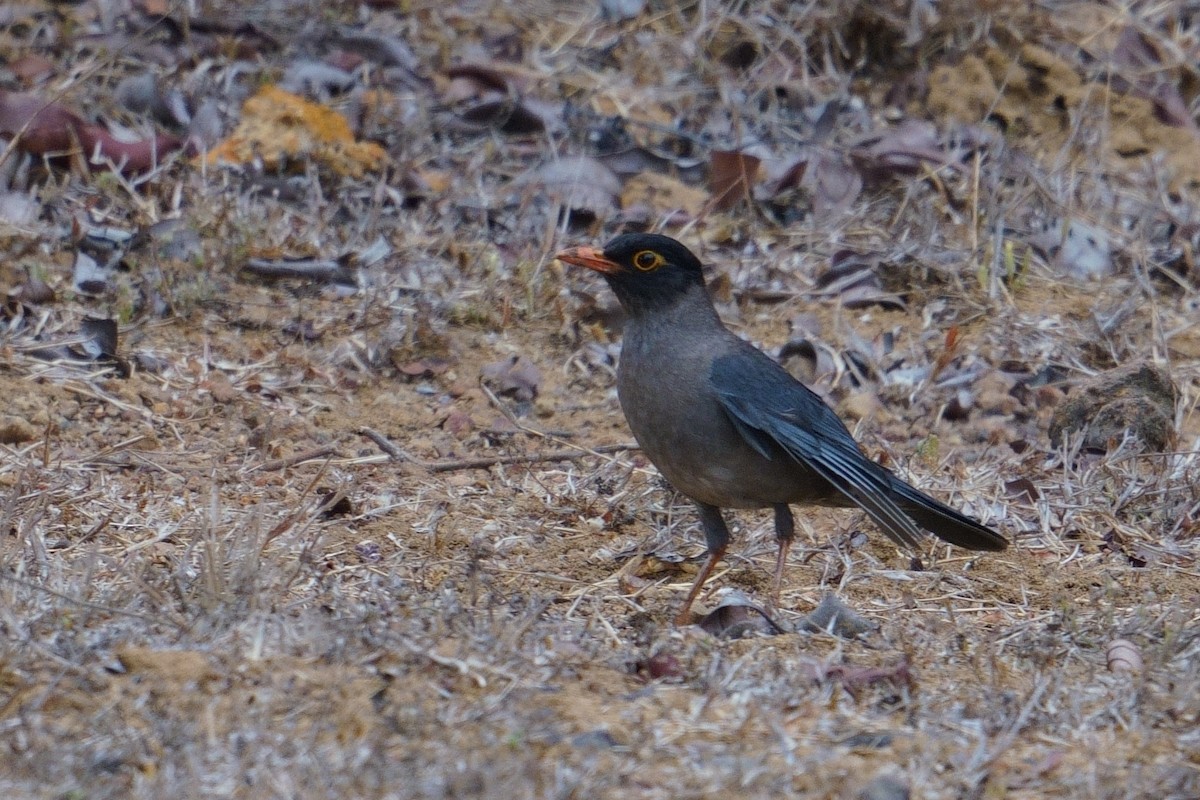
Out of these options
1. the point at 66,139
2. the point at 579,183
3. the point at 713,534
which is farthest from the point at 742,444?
the point at 66,139

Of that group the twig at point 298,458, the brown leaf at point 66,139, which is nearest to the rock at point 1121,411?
the twig at point 298,458

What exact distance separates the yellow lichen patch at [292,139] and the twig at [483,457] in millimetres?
2221

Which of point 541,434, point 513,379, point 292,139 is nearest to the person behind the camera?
point 541,434

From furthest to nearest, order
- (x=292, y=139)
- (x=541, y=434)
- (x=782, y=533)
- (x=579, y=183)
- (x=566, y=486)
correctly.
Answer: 1. (x=579, y=183)
2. (x=292, y=139)
3. (x=541, y=434)
4. (x=566, y=486)
5. (x=782, y=533)

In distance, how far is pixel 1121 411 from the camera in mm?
6820

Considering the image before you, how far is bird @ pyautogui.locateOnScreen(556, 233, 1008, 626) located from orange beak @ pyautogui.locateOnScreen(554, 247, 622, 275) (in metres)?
0.04

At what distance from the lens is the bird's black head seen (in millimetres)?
6109

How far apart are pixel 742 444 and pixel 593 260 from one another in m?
0.96

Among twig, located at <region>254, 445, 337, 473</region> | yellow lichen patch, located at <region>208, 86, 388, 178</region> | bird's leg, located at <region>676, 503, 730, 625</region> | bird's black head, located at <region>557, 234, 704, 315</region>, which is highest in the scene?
bird's black head, located at <region>557, 234, 704, 315</region>

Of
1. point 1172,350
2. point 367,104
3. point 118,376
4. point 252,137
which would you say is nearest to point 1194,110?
point 1172,350

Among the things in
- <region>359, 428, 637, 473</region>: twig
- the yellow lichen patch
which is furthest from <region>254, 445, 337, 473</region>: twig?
the yellow lichen patch

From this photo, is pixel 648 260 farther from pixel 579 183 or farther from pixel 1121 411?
pixel 579 183

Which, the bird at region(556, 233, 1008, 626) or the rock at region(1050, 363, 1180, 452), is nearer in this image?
the bird at region(556, 233, 1008, 626)

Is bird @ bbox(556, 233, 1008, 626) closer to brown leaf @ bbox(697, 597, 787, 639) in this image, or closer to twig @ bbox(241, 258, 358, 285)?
brown leaf @ bbox(697, 597, 787, 639)
